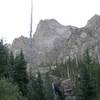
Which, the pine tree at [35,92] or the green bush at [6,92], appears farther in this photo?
the pine tree at [35,92]

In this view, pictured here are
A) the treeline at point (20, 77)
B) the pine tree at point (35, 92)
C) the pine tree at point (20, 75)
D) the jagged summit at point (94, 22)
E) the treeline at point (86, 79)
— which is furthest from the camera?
the jagged summit at point (94, 22)

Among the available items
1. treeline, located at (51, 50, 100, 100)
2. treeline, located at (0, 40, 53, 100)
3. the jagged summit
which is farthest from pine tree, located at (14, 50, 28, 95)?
the jagged summit

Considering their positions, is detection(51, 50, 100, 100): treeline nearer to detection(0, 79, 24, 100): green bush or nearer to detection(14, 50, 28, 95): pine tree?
detection(14, 50, 28, 95): pine tree

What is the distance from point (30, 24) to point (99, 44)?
1819 inches

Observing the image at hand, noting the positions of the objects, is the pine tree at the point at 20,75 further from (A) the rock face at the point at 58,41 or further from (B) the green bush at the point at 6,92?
(A) the rock face at the point at 58,41

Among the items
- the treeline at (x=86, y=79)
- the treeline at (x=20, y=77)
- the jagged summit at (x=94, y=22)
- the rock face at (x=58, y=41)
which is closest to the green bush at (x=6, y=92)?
the treeline at (x=20, y=77)

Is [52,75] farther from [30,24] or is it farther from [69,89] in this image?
[30,24]

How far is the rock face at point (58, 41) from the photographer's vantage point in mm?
87750

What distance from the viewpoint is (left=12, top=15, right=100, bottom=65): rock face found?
87.8 metres

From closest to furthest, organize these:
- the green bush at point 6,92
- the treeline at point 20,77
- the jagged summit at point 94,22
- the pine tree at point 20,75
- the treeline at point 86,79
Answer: the green bush at point 6,92 < the treeline at point 20,77 < the pine tree at point 20,75 < the treeline at point 86,79 < the jagged summit at point 94,22

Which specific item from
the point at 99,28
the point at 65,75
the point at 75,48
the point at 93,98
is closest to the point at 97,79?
the point at 93,98

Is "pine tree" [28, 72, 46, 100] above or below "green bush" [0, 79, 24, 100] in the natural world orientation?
below

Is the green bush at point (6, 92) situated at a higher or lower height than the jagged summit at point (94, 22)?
lower

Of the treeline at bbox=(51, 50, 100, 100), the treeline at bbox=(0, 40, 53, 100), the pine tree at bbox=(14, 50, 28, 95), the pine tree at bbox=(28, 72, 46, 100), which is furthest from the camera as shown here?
the treeline at bbox=(51, 50, 100, 100)
